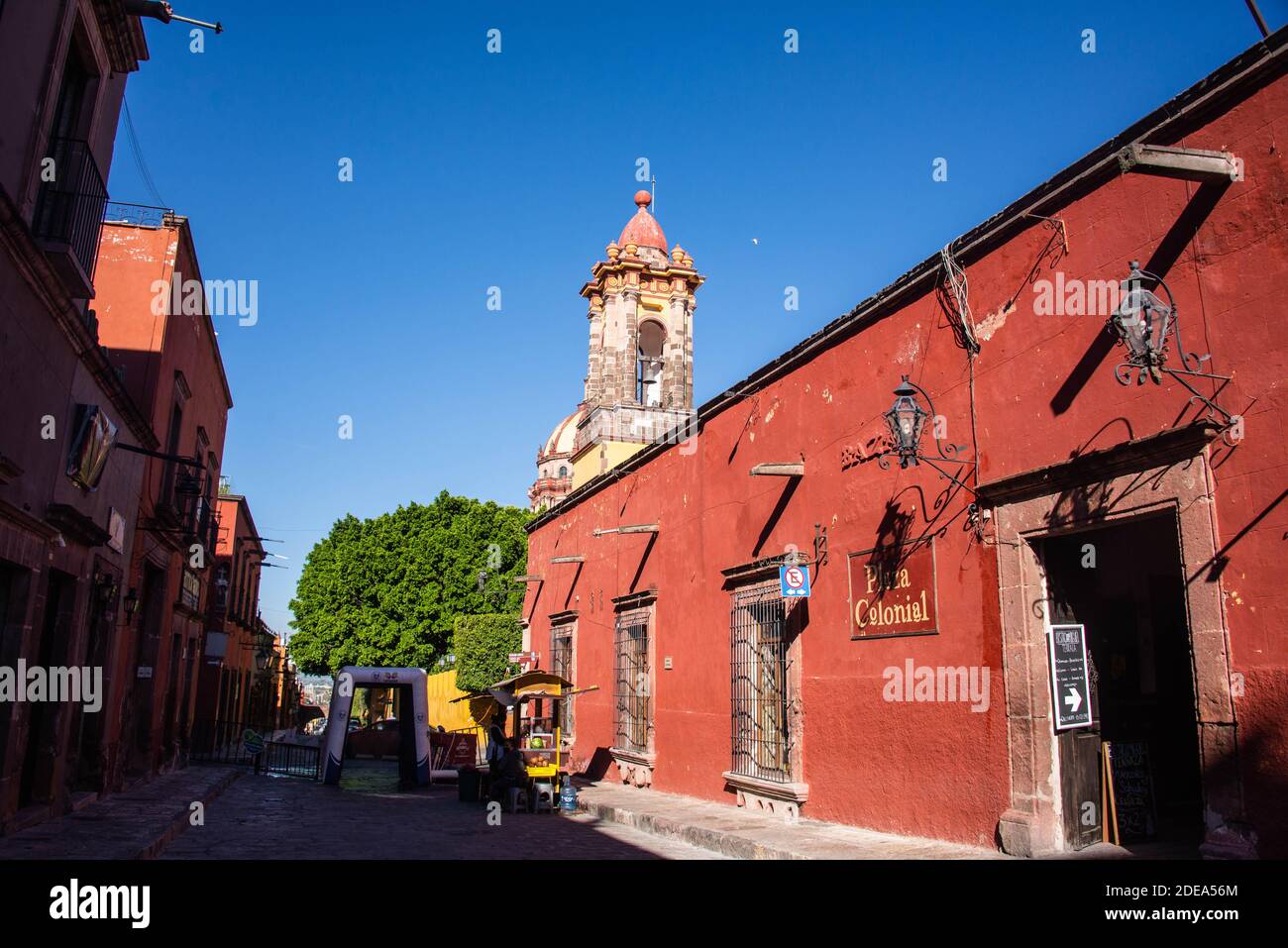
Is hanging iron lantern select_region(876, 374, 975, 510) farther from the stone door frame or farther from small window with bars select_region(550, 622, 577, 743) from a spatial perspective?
small window with bars select_region(550, 622, 577, 743)

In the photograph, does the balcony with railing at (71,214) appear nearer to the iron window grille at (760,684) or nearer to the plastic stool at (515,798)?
the iron window grille at (760,684)

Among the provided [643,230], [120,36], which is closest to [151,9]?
[120,36]

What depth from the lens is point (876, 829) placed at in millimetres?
8922

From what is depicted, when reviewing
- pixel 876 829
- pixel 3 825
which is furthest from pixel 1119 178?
pixel 3 825

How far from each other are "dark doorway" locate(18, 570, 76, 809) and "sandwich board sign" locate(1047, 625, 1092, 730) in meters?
9.33

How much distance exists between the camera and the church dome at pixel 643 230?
25656mm

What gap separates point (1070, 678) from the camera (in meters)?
7.19

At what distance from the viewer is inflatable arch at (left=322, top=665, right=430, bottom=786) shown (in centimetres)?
1727

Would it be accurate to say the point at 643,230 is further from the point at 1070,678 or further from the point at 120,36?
the point at 1070,678

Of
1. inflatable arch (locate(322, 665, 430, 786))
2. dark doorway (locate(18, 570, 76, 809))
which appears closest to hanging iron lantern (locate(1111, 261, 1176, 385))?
dark doorway (locate(18, 570, 76, 809))

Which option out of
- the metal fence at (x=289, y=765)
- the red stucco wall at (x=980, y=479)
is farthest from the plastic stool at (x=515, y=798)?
the metal fence at (x=289, y=765)

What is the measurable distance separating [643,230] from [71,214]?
19155 mm
